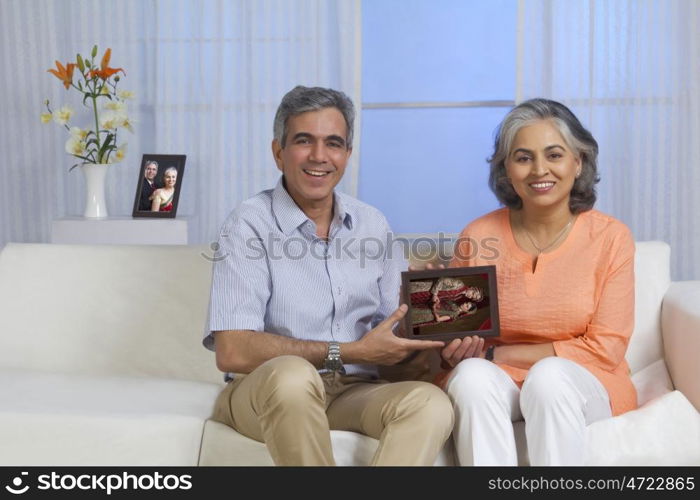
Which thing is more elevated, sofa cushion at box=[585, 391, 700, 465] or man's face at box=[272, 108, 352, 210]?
man's face at box=[272, 108, 352, 210]

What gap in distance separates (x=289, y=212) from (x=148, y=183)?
2031mm

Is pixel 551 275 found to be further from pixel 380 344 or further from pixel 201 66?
pixel 201 66

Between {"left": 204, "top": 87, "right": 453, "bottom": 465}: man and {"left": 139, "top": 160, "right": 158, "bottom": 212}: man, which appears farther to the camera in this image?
{"left": 139, "top": 160, "right": 158, "bottom": 212}: man

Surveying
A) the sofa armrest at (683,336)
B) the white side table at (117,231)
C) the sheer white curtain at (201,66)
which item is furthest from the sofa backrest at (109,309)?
the sheer white curtain at (201,66)

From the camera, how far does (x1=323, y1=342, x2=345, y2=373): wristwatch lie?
209cm

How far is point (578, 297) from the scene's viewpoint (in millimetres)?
2193

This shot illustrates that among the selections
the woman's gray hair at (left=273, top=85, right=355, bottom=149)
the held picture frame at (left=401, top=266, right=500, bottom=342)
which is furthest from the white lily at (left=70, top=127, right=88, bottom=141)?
the held picture frame at (left=401, top=266, right=500, bottom=342)

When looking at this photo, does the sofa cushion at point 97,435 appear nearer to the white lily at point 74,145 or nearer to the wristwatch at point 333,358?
the wristwatch at point 333,358

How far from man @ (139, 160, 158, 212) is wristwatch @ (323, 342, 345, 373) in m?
2.25

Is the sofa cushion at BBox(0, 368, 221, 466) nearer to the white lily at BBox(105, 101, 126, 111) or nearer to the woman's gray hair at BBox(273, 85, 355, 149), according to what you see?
the woman's gray hair at BBox(273, 85, 355, 149)

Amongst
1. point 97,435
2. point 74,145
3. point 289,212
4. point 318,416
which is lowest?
point 97,435

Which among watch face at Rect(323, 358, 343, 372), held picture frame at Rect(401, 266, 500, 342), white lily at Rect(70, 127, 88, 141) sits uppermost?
white lily at Rect(70, 127, 88, 141)

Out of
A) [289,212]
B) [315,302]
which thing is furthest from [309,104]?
[315,302]
